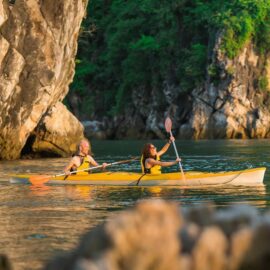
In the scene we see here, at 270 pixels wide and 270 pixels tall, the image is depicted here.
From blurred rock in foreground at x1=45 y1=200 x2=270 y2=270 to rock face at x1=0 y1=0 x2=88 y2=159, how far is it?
25.0m

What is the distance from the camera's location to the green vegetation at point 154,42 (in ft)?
192

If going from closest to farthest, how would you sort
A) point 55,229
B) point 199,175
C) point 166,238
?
point 166,238, point 55,229, point 199,175

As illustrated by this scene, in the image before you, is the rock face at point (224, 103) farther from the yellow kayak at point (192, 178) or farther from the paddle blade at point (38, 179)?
the yellow kayak at point (192, 178)

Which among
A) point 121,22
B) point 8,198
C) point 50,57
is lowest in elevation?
point 8,198

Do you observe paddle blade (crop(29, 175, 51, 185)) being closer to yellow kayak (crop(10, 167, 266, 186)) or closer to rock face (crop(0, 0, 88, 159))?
yellow kayak (crop(10, 167, 266, 186))

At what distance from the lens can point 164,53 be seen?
63.0 meters

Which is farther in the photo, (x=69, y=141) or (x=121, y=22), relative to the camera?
(x=121, y=22)

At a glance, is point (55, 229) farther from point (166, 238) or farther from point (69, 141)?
point (69, 141)

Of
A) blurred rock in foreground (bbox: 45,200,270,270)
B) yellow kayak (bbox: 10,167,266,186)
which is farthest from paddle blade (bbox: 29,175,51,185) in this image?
blurred rock in foreground (bbox: 45,200,270,270)

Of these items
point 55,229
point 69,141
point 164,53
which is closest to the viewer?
point 55,229

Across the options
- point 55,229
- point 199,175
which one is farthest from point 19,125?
point 55,229

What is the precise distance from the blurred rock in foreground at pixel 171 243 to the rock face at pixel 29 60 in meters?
25.0

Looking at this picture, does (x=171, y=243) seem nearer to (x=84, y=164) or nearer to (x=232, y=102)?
(x=84, y=164)

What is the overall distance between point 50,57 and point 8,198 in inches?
635
